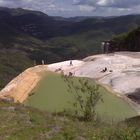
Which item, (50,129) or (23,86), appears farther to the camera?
(23,86)

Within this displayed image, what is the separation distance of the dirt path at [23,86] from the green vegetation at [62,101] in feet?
2.09

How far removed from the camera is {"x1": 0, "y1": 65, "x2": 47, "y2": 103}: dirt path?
33.4 meters

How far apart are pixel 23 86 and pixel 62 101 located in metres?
5.74

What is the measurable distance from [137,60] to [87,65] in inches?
205

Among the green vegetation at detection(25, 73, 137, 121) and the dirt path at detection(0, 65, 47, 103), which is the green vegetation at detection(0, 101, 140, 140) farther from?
the dirt path at detection(0, 65, 47, 103)

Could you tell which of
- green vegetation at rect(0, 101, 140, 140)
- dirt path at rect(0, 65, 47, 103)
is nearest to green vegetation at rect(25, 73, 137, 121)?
dirt path at rect(0, 65, 47, 103)

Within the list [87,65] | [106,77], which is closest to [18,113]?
[106,77]

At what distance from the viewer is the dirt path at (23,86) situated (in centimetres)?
3338

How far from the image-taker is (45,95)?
34.2m

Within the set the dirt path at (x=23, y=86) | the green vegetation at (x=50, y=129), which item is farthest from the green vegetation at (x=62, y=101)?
the green vegetation at (x=50, y=129)

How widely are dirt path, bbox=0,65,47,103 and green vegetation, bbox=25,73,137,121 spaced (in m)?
0.64

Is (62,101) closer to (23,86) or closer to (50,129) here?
(23,86)

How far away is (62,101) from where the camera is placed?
1251 inches

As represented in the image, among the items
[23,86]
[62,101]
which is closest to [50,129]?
[62,101]
